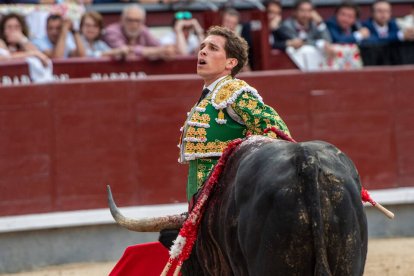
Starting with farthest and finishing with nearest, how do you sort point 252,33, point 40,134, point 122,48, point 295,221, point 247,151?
1. point 252,33
2. point 122,48
3. point 40,134
4. point 247,151
5. point 295,221

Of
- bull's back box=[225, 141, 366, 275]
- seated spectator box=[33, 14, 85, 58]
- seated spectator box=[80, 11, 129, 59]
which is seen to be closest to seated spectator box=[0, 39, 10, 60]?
seated spectator box=[33, 14, 85, 58]

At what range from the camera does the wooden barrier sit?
735cm

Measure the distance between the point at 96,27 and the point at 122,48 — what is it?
0.27m

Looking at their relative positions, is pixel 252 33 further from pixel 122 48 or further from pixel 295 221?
pixel 295 221

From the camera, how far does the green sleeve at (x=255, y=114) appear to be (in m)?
4.10

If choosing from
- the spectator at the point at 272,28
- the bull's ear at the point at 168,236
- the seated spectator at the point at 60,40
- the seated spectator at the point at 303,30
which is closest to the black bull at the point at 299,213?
the bull's ear at the point at 168,236

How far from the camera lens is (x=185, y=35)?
8750 mm

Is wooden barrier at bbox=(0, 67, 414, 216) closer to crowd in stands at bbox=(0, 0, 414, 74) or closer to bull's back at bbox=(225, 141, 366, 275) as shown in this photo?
crowd in stands at bbox=(0, 0, 414, 74)

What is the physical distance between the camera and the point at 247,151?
3.68 meters

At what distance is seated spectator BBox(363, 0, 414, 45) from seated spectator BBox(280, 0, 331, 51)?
0.54 meters

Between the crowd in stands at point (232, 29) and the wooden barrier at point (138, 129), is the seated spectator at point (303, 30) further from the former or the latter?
the wooden barrier at point (138, 129)

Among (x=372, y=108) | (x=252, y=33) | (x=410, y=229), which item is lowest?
(x=410, y=229)

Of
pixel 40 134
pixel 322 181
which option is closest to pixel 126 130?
pixel 40 134

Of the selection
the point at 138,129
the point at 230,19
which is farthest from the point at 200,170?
the point at 230,19
